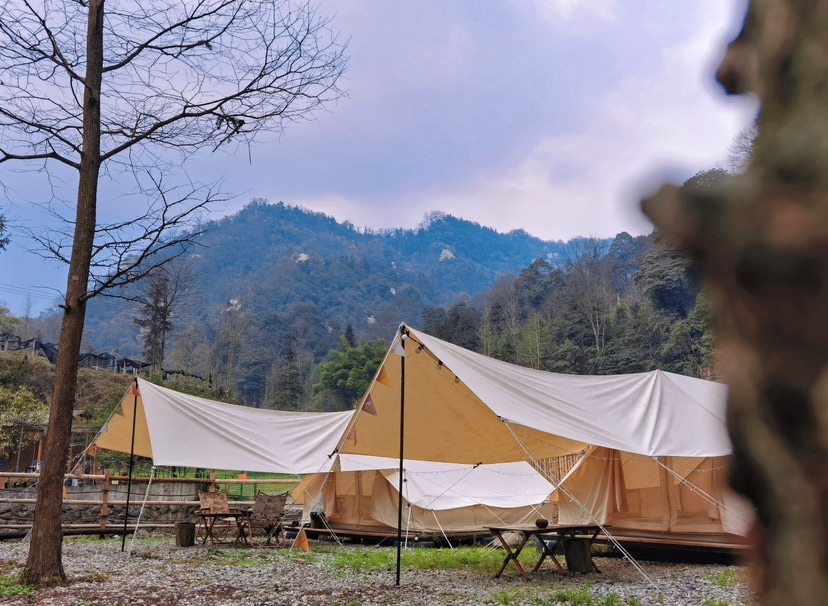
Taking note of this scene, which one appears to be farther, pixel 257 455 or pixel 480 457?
pixel 257 455

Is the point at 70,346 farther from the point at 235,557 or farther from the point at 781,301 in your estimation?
the point at 781,301

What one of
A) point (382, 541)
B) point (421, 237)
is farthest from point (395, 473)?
point (421, 237)

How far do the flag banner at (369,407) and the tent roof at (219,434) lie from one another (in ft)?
6.22

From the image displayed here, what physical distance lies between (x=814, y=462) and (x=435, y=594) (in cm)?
533

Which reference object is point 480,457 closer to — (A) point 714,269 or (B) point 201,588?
(B) point 201,588

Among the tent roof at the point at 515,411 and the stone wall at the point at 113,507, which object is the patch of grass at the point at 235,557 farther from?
the stone wall at the point at 113,507

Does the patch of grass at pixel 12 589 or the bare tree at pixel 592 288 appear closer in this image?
the patch of grass at pixel 12 589

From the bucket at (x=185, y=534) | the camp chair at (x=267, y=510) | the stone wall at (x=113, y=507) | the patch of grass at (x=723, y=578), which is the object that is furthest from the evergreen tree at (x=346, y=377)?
the patch of grass at (x=723, y=578)

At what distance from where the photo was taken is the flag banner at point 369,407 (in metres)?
7.14

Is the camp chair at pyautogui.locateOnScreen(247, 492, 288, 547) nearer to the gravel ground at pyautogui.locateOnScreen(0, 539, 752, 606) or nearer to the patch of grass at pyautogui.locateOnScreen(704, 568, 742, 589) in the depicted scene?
the gravel ground at pyautogui.locateOnScreen(0, 539, 752, 606)

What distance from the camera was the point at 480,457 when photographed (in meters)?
7.66

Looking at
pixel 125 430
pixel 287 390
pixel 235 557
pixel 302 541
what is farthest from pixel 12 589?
pixel 287 390

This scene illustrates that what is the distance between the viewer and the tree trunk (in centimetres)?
533

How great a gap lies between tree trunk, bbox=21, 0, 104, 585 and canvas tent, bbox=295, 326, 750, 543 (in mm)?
2873
